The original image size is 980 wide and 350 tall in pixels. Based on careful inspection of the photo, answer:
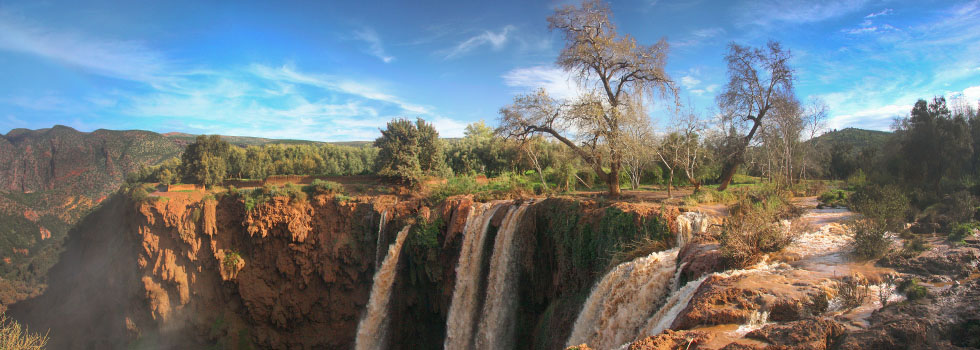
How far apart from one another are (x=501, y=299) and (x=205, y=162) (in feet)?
70.2

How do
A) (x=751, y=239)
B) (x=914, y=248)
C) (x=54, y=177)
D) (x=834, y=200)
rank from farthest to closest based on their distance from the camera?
(x=54, y=177)
(x=834, y=200)
(x=751, y=239)
(x=914, y=248)

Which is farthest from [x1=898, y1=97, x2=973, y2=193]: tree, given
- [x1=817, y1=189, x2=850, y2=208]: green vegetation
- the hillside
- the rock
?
the hillside

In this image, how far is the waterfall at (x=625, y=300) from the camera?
20.6 ft

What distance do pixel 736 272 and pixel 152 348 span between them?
2280 centimetres

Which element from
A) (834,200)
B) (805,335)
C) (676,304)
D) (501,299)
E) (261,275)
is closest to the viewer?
(805,335)

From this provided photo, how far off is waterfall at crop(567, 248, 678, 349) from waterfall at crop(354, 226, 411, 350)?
9659 mm

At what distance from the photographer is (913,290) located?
4270mm

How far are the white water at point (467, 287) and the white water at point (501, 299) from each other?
0.84 metres

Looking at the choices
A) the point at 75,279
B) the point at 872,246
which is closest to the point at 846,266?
the point at 872,246

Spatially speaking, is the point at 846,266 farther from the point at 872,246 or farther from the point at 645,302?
the point at 645,302

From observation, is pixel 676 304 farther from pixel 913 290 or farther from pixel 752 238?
pixel 913 290

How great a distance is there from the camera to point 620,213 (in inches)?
356

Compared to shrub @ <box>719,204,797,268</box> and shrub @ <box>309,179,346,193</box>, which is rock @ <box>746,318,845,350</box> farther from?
shrub @ <box>309,179,346,193</box>

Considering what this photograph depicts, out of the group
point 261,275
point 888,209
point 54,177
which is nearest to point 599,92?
point 888,209
